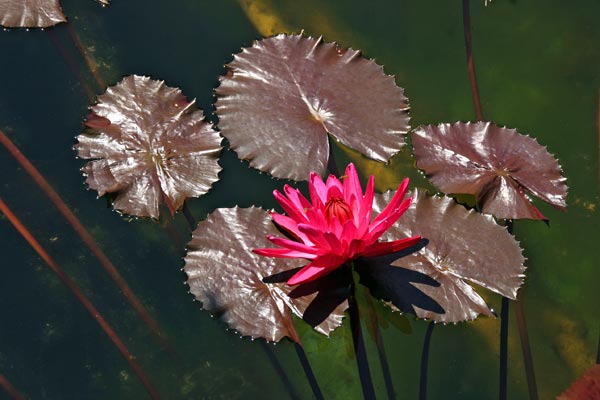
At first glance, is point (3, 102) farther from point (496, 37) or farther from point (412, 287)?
point (496, 37)

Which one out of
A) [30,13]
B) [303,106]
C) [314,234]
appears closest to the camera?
[314,234]

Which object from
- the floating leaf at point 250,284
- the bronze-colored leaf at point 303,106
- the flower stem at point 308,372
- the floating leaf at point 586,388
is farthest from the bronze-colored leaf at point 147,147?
the floating leaf at point 586,388

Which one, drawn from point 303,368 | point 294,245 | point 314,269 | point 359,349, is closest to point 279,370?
point 303,368

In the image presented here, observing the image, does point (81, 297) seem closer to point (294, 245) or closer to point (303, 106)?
point (294, 245)

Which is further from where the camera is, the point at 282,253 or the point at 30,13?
the point at 30,13

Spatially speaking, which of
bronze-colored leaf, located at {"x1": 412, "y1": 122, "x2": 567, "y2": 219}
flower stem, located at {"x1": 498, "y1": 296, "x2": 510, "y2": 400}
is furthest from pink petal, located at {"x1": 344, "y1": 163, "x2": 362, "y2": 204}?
flower stem, located at {"x1": 498, "y1": 296, "x2": 510, "y2": 400}

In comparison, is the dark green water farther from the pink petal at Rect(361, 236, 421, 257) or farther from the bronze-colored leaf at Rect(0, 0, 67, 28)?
the pink petal at Rect(361, 236, 421, 257)

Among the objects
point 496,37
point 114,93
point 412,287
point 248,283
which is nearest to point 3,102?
point 114,93
